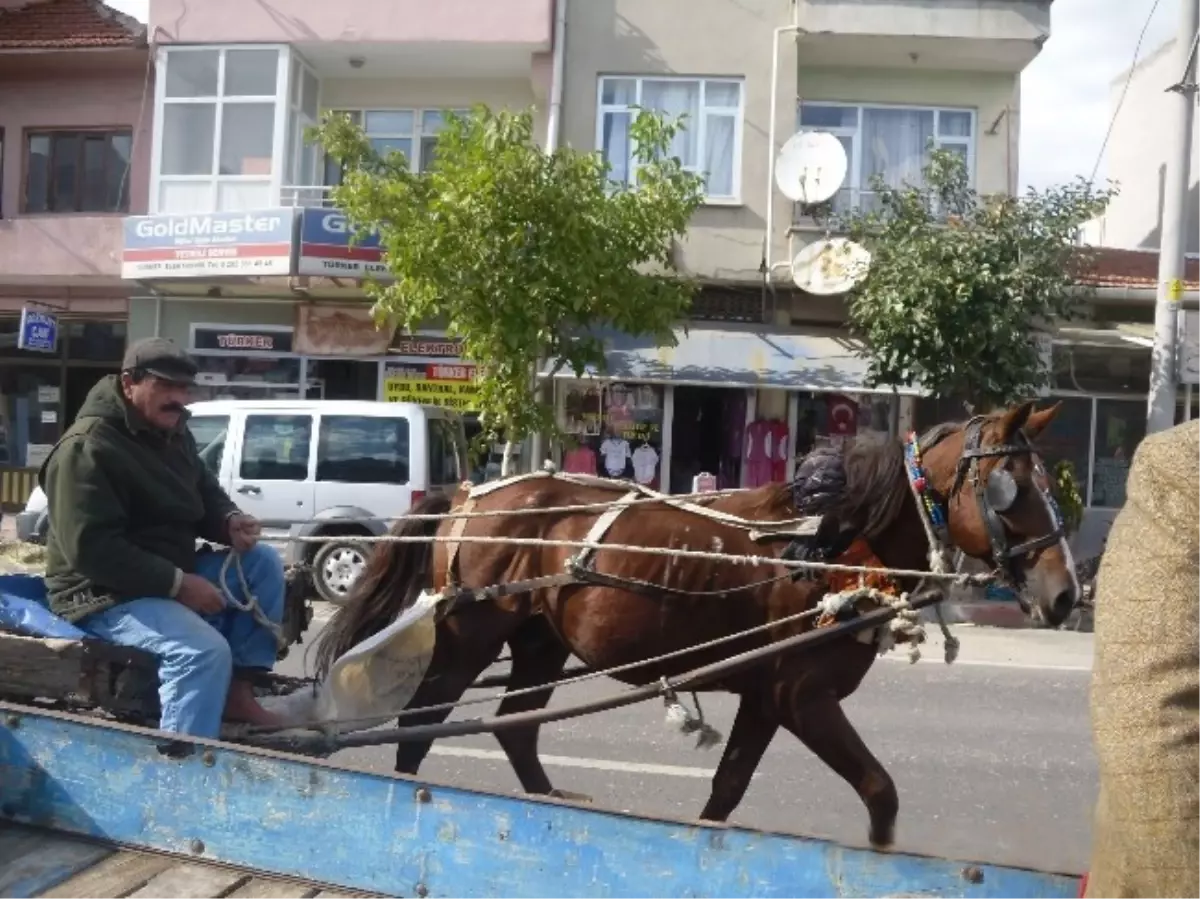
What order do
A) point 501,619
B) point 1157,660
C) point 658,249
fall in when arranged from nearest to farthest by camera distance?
point 1157,660 → point 501,619 → point 658,249

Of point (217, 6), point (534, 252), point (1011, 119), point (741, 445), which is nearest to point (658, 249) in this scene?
point (534, 252)

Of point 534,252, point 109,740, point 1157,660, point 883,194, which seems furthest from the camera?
point 883,194

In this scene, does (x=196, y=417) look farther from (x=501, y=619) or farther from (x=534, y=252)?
(x=501, y=619)

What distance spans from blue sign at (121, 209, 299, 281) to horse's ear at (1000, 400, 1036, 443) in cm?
1231

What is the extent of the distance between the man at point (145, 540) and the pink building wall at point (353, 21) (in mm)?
12427

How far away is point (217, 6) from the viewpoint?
631 inches

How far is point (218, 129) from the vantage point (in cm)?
1611

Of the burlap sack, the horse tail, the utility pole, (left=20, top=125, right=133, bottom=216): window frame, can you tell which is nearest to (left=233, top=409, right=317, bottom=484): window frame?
the horse tail

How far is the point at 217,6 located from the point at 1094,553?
13351 millimetres

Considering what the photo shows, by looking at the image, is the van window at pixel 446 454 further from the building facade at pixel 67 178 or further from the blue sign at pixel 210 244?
the building facade at pixel 67 178

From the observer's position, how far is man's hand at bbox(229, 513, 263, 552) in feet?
14.6

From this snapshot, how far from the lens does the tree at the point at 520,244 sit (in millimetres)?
11117

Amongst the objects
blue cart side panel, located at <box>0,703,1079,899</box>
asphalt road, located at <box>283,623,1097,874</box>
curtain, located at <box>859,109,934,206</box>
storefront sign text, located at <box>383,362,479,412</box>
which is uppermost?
curtain, located at <box>859,109,934,206</box>

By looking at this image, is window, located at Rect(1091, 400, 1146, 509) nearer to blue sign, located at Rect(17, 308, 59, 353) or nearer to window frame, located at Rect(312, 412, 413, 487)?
window frame, located at Rect(312, 412, 413, 487)
